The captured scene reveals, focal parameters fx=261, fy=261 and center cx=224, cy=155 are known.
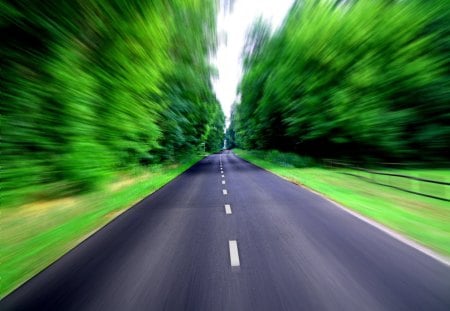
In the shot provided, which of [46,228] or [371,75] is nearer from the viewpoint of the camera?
[46,228]

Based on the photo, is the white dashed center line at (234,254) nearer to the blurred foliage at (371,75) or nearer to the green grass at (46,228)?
the green grass at (46,228)

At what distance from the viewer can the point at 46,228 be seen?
671cm

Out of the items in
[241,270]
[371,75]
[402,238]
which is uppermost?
[371,75]

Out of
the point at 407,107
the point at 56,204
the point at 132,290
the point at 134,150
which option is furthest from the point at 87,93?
the point at 407,107

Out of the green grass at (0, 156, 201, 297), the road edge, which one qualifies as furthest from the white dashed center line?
the road edge

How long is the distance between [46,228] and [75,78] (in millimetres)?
4448

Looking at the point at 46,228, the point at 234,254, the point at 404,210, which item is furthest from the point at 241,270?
the point at 404,210

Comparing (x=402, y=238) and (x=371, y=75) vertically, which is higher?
(x=371, y=75)

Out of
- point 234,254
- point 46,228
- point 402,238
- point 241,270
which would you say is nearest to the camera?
point 241,270

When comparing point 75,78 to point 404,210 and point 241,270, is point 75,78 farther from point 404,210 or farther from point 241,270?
point 404,210

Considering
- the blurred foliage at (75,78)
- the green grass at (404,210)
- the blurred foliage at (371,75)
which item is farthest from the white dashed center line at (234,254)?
the blurred foliage at (371,75)

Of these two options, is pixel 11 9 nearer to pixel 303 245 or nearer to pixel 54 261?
pixel 54 261

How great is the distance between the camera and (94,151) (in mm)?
9773

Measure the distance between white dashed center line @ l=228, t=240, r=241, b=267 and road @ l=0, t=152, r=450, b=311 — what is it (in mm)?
17
